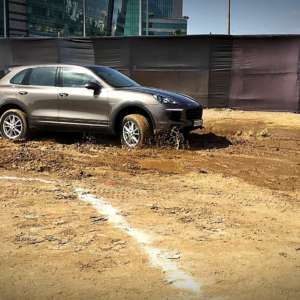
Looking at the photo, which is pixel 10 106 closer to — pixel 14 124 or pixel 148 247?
pixel 14 124

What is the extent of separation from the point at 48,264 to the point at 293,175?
511cm

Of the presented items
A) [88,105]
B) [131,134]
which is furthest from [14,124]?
[131,134]

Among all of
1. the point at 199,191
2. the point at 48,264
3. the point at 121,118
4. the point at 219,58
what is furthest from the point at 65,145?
the point at 219,58

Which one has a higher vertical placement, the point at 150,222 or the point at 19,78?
the point at 19,78

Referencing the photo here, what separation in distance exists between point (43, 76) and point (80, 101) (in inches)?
44.0

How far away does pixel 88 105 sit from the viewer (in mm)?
11312

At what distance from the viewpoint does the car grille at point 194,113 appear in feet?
36.1

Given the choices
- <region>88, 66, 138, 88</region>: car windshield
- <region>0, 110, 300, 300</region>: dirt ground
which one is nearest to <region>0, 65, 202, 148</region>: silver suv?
<region>88, 66, 138, 88</region>: car windshield

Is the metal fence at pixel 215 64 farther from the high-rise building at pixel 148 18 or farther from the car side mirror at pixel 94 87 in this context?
the high-rise building at pixel 148 18

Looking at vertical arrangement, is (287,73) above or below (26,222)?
above

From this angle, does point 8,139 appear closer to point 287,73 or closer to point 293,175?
point 293,175

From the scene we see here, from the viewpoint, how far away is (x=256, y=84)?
57.7ft

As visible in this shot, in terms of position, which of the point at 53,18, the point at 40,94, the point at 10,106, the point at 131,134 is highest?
the point at 53,18

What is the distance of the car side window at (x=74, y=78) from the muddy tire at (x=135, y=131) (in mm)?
1134
